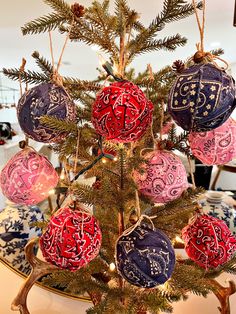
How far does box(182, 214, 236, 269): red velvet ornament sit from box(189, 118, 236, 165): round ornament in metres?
0.11

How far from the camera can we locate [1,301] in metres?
0.81

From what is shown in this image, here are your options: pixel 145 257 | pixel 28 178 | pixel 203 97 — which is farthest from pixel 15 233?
pixel 203 97

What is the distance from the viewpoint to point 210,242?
0.49 meters

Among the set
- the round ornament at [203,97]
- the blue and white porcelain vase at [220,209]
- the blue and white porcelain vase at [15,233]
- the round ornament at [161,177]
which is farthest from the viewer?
the blue and white porcelain vase at [220,209]

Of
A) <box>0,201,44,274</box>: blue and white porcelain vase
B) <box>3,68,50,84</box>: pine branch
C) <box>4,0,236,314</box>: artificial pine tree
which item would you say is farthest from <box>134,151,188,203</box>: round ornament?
<box>0,201,44,274</box>: blue and white porcelain vase

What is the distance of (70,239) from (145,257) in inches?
4.2

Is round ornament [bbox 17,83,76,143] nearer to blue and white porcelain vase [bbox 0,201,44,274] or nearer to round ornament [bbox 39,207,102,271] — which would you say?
round ornament [bbox 39,207,102,271]

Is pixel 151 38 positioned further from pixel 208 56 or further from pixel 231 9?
pixel 231 9

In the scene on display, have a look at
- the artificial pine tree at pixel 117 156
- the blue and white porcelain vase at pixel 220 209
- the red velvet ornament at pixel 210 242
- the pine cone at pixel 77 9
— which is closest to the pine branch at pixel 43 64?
the artificial pine tree at pixel 117 156

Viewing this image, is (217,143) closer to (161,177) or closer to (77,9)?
(161,177)

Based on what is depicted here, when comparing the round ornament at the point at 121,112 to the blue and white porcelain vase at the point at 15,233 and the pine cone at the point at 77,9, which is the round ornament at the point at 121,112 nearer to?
the pine cone at the point at 77,9

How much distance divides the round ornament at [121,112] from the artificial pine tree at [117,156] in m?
0.05

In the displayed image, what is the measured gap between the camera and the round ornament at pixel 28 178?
1.56ft

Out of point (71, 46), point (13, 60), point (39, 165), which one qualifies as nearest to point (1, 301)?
point (39, 165)
